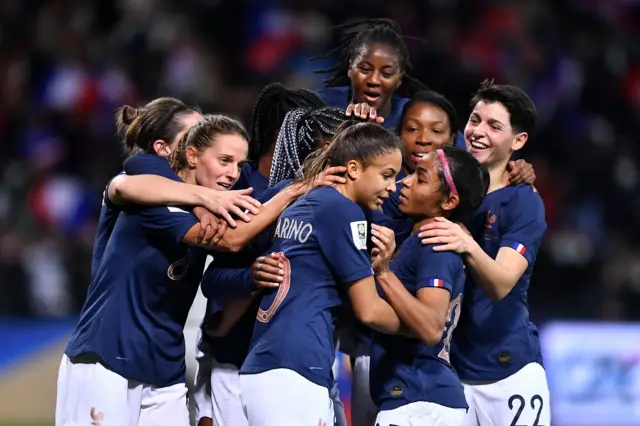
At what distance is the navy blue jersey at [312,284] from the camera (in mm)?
4004

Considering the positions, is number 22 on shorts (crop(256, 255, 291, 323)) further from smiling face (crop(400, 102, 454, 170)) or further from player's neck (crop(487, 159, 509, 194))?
player's neck (crop(487, 159, 509, 194))

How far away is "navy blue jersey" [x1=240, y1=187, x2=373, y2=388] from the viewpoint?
4.00 metres

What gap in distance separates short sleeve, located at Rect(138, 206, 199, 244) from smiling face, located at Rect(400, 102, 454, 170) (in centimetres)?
123

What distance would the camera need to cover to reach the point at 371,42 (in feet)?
18.2

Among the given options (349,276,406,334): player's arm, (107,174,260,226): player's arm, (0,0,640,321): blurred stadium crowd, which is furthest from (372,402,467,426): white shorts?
(0,0,640,321): blurred stadium crowd

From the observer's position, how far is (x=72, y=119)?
1198cm

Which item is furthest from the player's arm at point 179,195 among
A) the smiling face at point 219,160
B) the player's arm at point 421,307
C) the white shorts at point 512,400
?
the white shorts at point 512,400

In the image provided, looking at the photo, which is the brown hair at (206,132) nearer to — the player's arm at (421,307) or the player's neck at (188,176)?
the player's neck at (188,176)

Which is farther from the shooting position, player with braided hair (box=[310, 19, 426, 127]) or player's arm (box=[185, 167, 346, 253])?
player with braided hair (box=[310, 19, 426, 127])

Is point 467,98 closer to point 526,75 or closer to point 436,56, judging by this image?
point 436,56

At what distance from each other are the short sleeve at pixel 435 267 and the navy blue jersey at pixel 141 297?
3.14 feet

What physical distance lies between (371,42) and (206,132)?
1370 mm

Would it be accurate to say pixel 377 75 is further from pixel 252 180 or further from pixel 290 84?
pixel 290 84

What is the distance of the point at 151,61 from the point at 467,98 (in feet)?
12.6
